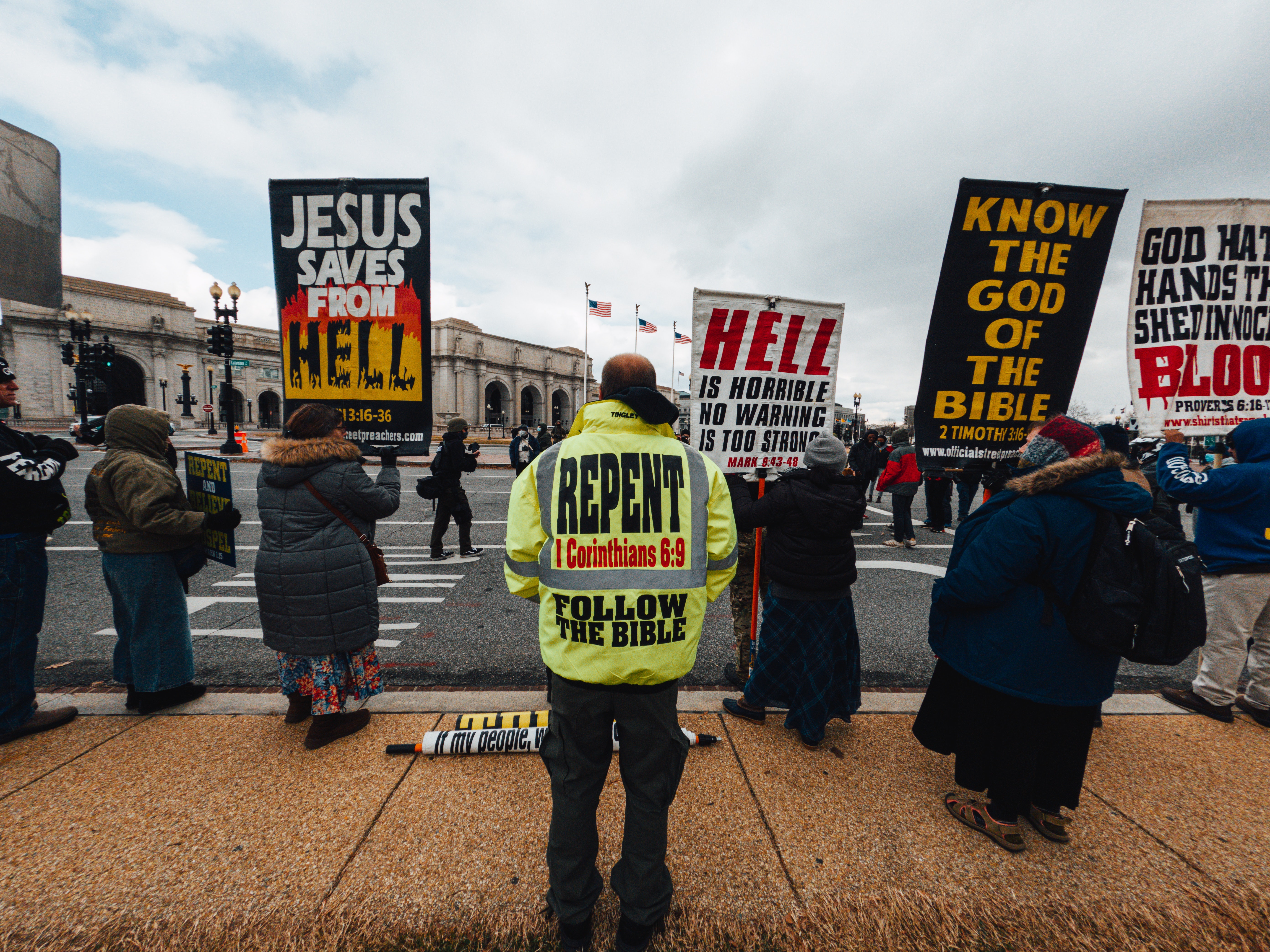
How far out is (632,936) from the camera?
1802 millimetres

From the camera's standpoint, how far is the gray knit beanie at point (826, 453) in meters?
3.05

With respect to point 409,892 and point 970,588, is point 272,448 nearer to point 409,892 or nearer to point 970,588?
point 409,892

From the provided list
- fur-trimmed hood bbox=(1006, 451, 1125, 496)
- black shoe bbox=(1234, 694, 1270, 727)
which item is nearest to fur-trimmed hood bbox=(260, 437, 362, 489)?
fur-trimmed hood bbox=(1006, 451, 1125, 496)

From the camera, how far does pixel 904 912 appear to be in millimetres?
2002

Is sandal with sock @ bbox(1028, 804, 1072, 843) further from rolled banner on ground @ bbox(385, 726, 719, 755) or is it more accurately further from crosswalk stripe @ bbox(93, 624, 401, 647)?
crosswalk stripe @ bbox(93, 624, 401, 647)

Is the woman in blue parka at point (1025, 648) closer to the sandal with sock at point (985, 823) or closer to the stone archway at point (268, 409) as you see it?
the sandal with sock at point (985, 823)

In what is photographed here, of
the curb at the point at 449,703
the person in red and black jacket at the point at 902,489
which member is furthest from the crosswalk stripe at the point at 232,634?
the person in red and black jacket at the point at 902,489

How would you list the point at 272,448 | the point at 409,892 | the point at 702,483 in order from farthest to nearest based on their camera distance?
the point at 272,448, the point at 409,892, the point at 702,483

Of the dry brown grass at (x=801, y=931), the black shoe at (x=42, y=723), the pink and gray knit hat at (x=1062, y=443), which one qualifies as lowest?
the dry brown grass at (x=801, y=931)

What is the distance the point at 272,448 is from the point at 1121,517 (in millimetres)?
4031

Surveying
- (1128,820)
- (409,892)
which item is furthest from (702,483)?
(1128,820)

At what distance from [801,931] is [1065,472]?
2068 mm

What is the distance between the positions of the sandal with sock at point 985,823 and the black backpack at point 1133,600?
96 centimetres

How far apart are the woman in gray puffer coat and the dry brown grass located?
43.9 inches
